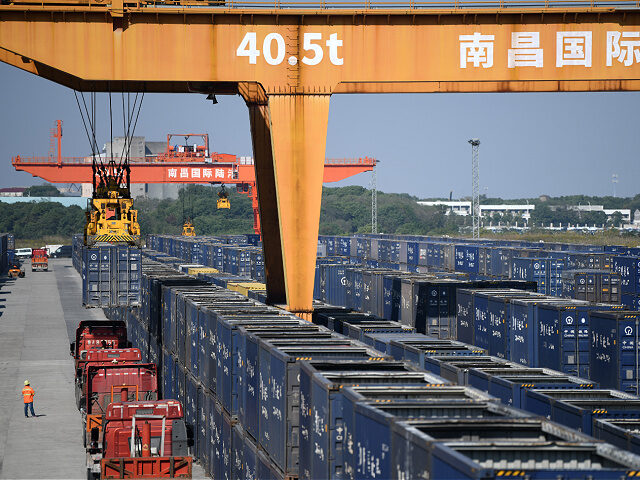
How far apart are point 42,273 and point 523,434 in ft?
355

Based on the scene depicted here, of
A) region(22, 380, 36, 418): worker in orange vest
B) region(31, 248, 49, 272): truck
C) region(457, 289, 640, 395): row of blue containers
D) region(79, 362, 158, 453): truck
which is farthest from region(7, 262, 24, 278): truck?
region(79, 362, 158, 453): truck

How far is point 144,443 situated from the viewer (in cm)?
2047

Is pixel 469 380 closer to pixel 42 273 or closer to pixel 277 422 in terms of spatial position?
pixel 277 422

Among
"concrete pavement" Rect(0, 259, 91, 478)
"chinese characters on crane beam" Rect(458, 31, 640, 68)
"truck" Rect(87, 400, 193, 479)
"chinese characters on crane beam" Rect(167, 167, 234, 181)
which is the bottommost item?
"concrete pavement" Rect(0, 259, 91, 478)

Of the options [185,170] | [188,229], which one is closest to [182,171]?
[185,170]

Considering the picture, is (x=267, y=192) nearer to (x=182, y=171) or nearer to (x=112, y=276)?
(x=112, y=276)

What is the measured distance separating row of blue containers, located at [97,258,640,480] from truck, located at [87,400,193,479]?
1.23 m

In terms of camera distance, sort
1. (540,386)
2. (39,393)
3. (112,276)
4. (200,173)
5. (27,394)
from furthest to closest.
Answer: (200,173), (112,276), (39,393), (27,394), (540,386)

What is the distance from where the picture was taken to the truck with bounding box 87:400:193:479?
19312 mm

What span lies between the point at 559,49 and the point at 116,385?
49.2 ft

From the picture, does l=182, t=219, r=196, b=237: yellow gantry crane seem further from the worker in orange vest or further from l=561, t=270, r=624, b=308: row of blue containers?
the worker in orange vest

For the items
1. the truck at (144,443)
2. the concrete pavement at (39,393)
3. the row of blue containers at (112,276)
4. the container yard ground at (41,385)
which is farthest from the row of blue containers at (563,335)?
the row of blue containers at (112,276)

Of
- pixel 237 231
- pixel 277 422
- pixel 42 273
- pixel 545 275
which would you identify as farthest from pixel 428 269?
pixel 237 231

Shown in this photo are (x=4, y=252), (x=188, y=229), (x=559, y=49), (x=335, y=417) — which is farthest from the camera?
(x=188, y=229)
